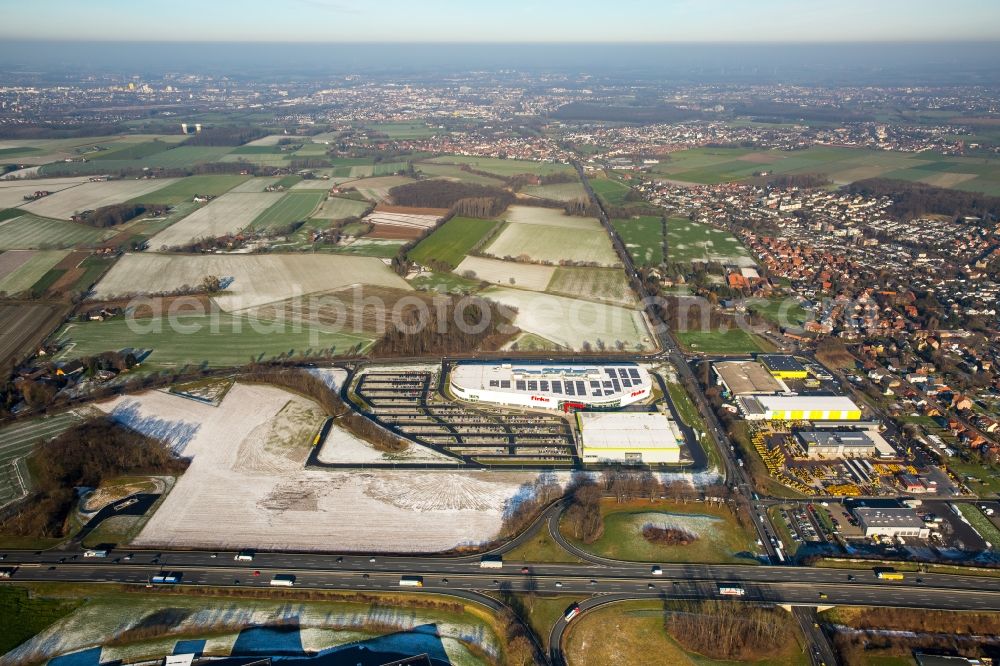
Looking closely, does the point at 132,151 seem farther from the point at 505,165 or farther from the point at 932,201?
the point at 932,201

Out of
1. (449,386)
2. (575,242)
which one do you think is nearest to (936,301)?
(575,242)

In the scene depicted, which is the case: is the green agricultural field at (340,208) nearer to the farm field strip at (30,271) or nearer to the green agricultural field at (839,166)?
the farm field strip at (30,271)

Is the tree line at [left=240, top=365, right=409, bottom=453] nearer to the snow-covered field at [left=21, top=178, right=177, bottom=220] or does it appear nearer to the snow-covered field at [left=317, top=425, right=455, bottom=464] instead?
the snow-covered field at [left=317, top=425, right=455, bottom=464]

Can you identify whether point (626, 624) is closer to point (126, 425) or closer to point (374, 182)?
point (126, 425)

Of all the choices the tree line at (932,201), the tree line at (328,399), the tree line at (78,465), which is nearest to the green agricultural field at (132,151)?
the tree line at (328,399)

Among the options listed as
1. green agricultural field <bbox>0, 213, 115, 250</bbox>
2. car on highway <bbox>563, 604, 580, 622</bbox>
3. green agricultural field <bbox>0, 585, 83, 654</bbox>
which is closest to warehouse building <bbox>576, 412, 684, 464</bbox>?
car on highway <bbox>563, 604, 580, 622</bbox>

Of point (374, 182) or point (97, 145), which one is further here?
point (97, 145)
